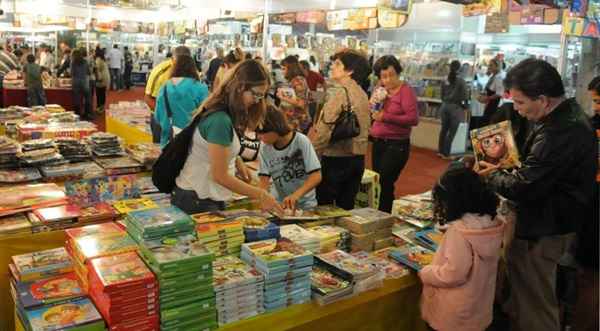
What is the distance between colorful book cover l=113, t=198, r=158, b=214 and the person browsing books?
25.5 inches

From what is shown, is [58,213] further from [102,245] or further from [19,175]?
[102,245]

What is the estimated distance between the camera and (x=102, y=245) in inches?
75.8

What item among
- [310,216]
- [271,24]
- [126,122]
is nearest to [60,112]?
[126,122]

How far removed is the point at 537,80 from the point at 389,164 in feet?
7.64

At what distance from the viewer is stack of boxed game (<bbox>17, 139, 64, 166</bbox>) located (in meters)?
3.55

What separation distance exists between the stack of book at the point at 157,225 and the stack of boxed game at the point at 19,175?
167 centimetres

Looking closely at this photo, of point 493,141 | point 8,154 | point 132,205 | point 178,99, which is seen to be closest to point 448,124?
point 178,99

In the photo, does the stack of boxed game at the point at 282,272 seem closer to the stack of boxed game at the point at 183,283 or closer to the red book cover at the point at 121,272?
the stack of boxed game at the point at 183,283

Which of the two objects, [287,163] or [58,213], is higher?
[287,163]

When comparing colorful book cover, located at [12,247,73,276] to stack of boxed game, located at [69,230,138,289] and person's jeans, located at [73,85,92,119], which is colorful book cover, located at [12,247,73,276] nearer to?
stack of boxed game, located at [69,230,138,289]

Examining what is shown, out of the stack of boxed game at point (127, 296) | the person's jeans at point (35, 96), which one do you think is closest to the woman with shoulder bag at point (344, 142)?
the stack of boxed game at point (127, 296)

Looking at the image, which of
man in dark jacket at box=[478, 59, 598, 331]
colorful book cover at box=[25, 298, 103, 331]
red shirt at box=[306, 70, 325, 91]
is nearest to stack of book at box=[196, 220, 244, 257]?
colorful book cover at box=[25, 298, 103, 331]

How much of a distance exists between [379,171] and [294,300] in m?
2.74

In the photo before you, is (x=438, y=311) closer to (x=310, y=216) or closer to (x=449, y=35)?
(x=310, y=216)
